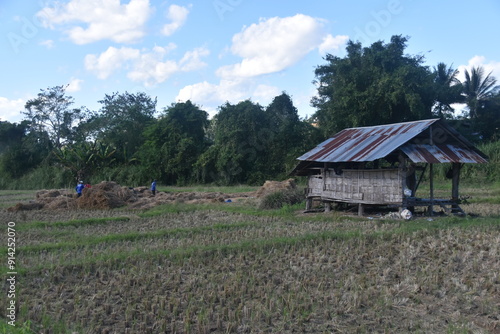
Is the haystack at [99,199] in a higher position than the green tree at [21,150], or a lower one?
lower

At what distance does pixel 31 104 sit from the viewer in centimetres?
3459

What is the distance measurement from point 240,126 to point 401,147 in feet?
53.5

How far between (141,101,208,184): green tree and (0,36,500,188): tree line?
0.07m

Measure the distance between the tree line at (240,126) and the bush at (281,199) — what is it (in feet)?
29.5

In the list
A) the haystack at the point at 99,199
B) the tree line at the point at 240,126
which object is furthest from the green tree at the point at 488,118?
the haystack at the point at 99,199

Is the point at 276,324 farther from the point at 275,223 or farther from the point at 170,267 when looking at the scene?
the point at 275,223

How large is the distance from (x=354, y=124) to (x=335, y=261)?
16.5m

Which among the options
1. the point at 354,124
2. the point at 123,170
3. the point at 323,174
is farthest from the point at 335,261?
the point at 123,170

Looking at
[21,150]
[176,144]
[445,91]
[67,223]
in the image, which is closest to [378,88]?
[445,91]

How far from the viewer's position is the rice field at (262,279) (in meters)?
4.68

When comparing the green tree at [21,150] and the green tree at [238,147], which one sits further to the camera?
the green tree at [21,150]

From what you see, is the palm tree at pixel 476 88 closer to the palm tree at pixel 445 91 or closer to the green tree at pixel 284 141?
the palm tree at pixel 445 91

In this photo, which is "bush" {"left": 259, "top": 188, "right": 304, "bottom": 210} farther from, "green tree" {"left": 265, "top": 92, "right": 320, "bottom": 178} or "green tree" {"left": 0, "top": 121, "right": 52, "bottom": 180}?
"green tree" {"left": 0, "top": 121, "right": 52, "bottom": 180}

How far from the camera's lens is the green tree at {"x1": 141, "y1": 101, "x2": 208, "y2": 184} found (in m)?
29.2
